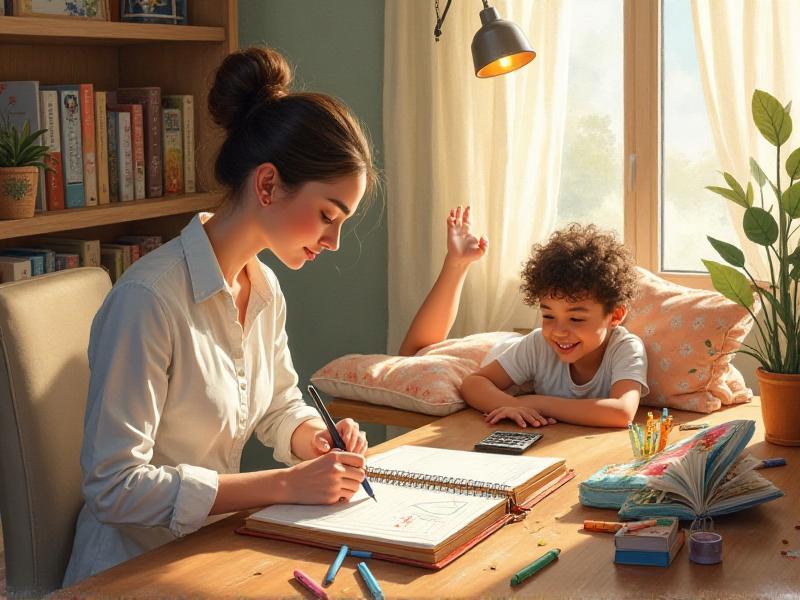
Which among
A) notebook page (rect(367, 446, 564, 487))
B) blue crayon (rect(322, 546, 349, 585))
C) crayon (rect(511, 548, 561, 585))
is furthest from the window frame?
blue crayon (rect(322, 546, 349, 585))

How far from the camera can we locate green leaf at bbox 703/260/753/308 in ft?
6.15

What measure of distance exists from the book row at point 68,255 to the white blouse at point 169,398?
1045 millimetres

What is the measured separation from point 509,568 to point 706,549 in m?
0.25

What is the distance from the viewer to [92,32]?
2.62m

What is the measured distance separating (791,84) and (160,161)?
1.68 meters

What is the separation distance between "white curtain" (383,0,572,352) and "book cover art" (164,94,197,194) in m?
0.58

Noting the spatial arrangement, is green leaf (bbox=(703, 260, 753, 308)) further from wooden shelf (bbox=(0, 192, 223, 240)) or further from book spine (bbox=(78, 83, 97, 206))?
book spine (bbox=(78, 83, 97, 206))

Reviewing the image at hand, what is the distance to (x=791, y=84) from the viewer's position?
260 centimetres

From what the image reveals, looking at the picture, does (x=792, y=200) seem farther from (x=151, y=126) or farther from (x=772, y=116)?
(x=151, y=126)

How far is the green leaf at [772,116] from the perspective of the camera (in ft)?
6.15

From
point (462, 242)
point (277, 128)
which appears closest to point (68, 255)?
point (462, 242)

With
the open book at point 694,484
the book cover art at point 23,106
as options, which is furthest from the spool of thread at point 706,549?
the book cover art at point 23,106

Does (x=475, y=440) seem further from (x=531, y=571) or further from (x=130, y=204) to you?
(x=130, y=204)

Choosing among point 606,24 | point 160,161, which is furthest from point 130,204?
point 606,24
